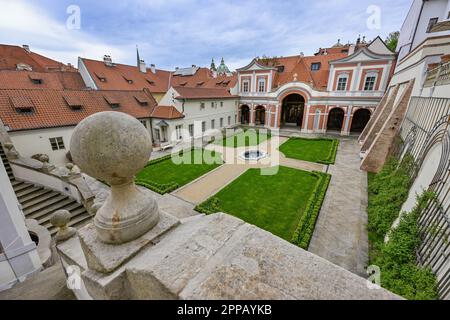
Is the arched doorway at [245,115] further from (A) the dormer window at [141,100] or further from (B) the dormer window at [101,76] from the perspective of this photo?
A: (B) the dormer window at [101,76]

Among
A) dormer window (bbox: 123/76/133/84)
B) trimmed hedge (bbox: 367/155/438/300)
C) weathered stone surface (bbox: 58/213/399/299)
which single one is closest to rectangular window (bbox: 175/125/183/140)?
dormer window (bbox: 123/76/133/84)

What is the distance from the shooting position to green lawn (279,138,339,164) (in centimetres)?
1519

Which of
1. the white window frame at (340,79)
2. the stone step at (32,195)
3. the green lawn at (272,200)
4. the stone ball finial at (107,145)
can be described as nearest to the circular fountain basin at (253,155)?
the green lawn at (272,200)

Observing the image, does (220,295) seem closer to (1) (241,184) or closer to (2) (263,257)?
(2) (263,257)

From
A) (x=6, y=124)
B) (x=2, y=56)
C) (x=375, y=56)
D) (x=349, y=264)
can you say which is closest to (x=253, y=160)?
(x=349, y=264)

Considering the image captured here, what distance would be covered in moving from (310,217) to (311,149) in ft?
36.0

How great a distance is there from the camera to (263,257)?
1881 millimetres

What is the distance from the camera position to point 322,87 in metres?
22.7

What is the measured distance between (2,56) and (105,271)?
3328 centimetres

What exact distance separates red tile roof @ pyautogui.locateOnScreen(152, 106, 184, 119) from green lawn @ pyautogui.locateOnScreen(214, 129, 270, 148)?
15.1 ft

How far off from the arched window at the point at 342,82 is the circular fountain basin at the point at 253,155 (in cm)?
1265

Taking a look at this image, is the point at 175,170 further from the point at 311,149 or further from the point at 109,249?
the point at 311,149

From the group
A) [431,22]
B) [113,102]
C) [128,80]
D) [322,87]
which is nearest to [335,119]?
[322,87]

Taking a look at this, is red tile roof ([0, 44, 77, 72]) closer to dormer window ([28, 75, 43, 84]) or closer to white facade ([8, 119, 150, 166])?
dormer window ([28, 75, 43, 84])
